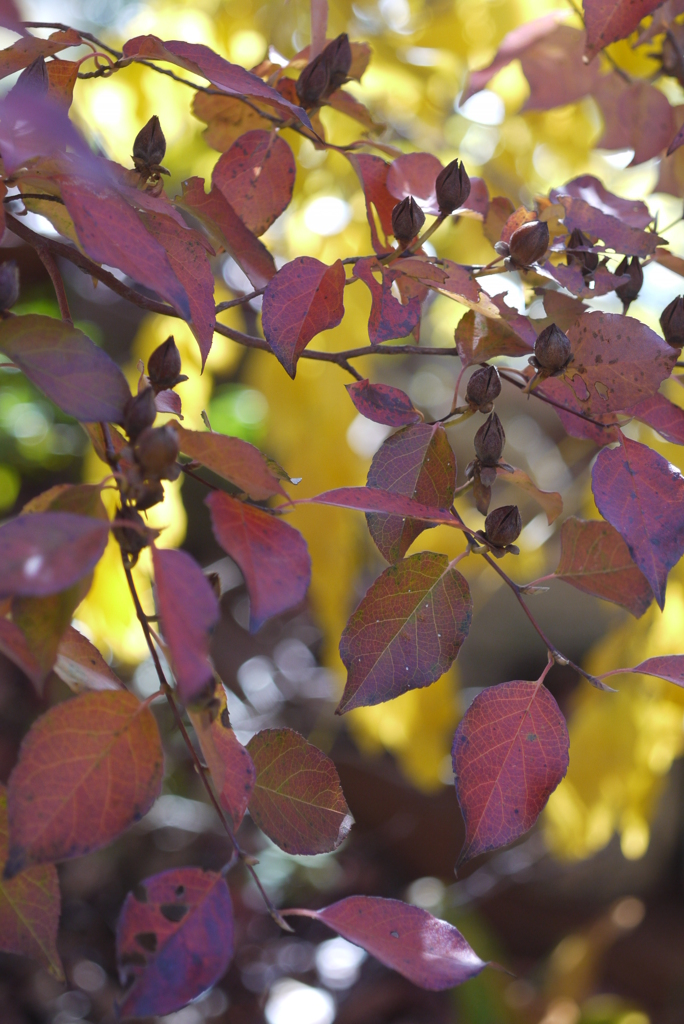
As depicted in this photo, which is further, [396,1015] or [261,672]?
[261,672]

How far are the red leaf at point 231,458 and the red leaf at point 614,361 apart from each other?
0.14 m

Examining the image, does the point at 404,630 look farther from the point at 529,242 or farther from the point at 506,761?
the point at 529,242

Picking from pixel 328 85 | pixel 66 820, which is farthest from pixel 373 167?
pixel 66 820

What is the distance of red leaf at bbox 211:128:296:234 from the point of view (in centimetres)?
39

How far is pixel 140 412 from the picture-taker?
256 mm

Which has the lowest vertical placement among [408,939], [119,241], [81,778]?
[408,939]

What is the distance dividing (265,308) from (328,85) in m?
0.15

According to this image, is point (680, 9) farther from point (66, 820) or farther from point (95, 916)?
point (95, 916)

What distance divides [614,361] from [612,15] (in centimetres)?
18

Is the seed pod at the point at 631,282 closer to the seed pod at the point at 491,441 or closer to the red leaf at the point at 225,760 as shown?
the seed pod at the point at 491,441

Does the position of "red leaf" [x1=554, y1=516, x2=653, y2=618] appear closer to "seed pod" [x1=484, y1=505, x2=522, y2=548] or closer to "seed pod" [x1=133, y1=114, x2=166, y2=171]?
"seed pod" [x1=484, y1=505, x2=522, y2=548]

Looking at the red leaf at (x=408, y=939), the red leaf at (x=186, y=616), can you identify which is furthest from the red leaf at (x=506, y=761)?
the red leaf at (x=186, y=616)

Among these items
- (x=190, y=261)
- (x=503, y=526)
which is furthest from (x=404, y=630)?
(x=190, y=261)

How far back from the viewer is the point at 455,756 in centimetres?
30
